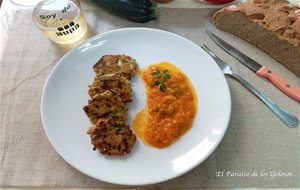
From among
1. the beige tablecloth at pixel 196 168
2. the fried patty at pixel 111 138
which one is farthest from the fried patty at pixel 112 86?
the beige tablecloth at pixel 196 168

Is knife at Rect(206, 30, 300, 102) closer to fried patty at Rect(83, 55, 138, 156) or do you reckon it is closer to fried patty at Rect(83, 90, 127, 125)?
fried patty at Rect(83, 55, 138, 156)

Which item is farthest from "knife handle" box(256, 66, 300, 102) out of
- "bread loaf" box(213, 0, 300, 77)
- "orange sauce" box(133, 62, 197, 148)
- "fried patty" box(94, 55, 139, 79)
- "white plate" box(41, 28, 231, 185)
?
"fried patty" box(94, 55, 139, 79)

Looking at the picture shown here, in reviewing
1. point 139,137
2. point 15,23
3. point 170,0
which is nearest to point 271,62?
point 170,0

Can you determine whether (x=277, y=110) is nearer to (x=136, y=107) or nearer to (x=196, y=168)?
(x=196, y=168)

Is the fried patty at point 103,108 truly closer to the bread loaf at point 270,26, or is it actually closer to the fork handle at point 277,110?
the fork handle at point 277,110

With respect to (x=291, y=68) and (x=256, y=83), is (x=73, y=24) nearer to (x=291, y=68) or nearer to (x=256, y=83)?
(x=256, y=83)

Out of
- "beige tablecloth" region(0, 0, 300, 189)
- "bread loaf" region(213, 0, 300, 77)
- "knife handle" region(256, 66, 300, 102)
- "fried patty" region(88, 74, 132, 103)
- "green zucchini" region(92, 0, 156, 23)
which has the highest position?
"bread loaf" region(213, 0, 300, 77)
